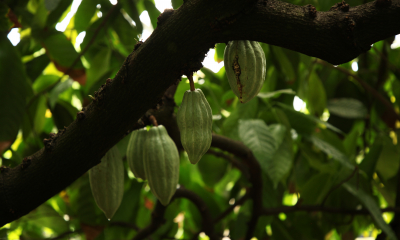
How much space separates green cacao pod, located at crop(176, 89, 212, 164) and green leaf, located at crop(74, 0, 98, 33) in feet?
2.96

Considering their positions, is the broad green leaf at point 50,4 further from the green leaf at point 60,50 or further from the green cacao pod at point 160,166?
the green cacao pod at point 160,166

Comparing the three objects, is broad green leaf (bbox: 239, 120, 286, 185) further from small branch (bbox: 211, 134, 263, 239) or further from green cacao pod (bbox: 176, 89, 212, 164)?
green cacao pod (bbox: 176, 89, 212, 164)

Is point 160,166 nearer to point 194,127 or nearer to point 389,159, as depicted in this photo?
point 194,127

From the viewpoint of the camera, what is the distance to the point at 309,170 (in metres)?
1.77

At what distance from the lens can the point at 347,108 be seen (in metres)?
1.61

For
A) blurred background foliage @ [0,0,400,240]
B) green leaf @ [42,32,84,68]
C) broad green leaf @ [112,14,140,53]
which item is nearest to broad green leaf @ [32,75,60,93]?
blurred background foliage @ [0,0,400,240]

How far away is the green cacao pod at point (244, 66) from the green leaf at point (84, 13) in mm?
921

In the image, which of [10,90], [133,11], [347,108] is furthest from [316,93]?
[10,90]

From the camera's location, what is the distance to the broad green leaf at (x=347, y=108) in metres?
1.57

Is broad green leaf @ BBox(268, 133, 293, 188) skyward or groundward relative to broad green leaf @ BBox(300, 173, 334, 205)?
skyward

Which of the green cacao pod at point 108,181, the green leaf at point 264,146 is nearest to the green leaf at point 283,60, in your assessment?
the green leaf at point 264,146

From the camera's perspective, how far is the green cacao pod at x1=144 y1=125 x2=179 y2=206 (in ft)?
2.44

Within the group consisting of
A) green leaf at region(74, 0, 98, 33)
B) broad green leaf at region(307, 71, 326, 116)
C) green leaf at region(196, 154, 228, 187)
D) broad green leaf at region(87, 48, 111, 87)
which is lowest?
green leaf at region(196, 154, 228, 187)

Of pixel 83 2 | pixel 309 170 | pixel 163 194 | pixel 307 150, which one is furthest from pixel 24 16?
pixel 309 170
